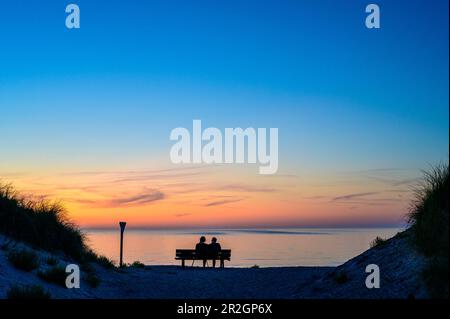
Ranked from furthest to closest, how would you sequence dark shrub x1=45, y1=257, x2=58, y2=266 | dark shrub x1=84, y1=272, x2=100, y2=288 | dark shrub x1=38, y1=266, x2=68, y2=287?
dark shrub x1=45, y1=257, x2=58, y2=266
dark shrub x1=84, y1=272, x2=100, y2=288
dark shrub x1=38, y1=266, x2=68, y2=287

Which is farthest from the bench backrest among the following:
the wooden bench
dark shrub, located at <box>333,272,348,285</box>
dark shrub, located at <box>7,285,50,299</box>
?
dark shrub, located at <box>7,285,50,299</box>

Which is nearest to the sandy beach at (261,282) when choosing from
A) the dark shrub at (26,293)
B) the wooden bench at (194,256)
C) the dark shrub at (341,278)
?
the dark shrub at (341,278)

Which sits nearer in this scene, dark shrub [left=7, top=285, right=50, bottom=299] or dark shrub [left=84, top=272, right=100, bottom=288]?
dark shrub [left=7, top=285, right=50, bottom=299]

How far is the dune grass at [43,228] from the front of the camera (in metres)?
17.4

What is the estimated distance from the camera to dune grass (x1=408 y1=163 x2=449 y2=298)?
384 inches

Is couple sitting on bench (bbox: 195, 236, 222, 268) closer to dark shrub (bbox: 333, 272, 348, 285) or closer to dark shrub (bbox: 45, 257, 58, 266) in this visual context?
dark shrub (bbox: 45, 257, 58, 266)

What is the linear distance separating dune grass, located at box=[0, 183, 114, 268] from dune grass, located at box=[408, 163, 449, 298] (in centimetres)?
1089

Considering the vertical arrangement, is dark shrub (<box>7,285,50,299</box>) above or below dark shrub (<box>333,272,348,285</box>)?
below

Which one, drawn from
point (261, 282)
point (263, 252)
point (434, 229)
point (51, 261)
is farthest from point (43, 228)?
point (263, 252)

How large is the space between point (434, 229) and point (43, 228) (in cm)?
1238

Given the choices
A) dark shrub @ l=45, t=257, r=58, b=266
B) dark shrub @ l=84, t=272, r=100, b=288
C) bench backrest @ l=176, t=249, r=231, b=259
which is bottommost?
dark shrub @ l=84, t=272, r=100, b=288

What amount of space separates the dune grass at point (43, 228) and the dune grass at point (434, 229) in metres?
10.9
